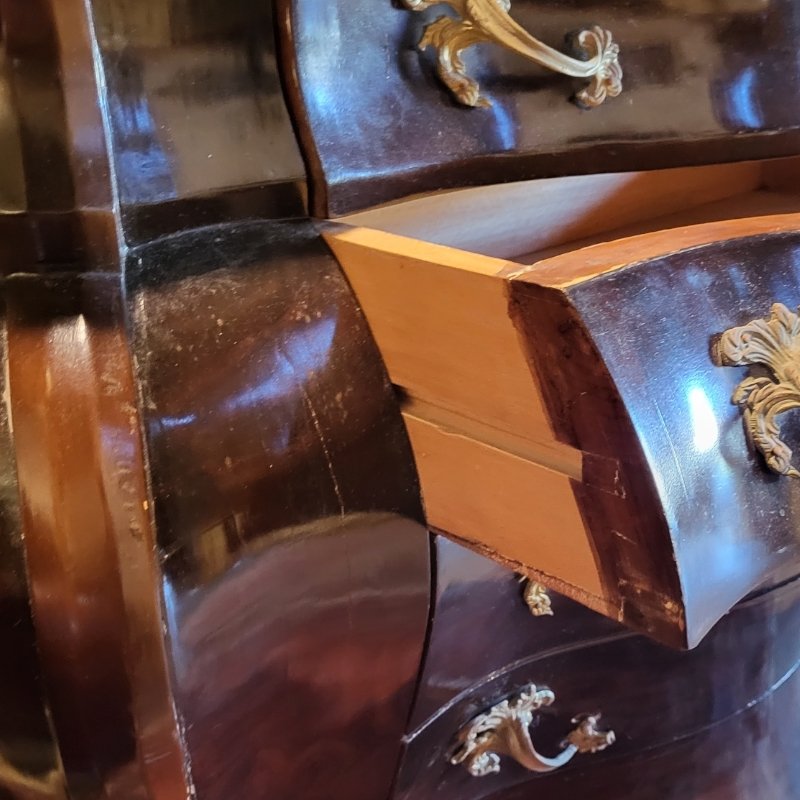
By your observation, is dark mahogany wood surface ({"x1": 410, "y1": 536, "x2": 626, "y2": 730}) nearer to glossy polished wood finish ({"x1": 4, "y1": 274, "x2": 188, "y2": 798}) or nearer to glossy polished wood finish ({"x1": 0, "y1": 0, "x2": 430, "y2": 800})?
glossy polished wood finish ({"x1": 0, "y1": 0, "x2": 430, "y2": 800})

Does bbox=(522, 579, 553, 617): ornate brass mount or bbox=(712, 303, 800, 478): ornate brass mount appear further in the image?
bbox=(522, 579, 553, 617): ornate brass mount

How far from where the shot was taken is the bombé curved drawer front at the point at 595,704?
0.66 m

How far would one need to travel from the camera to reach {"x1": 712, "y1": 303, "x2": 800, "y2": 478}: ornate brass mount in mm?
397

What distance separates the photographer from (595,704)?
734mm

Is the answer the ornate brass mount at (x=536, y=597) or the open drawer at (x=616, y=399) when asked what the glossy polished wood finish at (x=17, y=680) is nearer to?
the open drawer at (x=616, y=399)

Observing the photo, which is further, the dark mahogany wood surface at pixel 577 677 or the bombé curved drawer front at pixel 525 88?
the dark mahogany wood surface at pixel 577 677

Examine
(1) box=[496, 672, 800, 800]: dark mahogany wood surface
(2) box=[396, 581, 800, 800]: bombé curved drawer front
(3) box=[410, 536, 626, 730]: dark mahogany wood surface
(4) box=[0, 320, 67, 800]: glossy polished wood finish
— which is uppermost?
(4) box=[0, 320, 67, 800]: glossy polished wood finish

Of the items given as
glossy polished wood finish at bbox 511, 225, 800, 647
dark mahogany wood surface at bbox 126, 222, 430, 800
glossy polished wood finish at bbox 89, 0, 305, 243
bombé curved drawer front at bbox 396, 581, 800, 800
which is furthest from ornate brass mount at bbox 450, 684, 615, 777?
glossy polished wood finish at bbox 89, 0, 305, 243

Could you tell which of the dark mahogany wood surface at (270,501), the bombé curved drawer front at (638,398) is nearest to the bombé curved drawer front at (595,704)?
the dark mahogany wood surface at (270,501)

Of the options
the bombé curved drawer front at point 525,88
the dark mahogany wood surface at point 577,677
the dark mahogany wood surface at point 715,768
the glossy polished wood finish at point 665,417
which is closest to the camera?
the glossy polished wood finish at point 665,417

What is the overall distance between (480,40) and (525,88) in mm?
64

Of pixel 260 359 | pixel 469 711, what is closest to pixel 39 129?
pixel 260 359

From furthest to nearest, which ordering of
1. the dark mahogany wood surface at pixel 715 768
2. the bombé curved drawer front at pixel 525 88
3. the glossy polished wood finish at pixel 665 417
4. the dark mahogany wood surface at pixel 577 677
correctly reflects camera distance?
the dark mahogany wood surface at pixel 715 768
the dark mahogany wood surface at pixel 577 677
the bombé curved drawer front at pixel 525 88
the glossy polished wood finish at pixel 665 417

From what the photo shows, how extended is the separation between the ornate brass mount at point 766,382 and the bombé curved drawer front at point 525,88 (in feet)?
0.71
